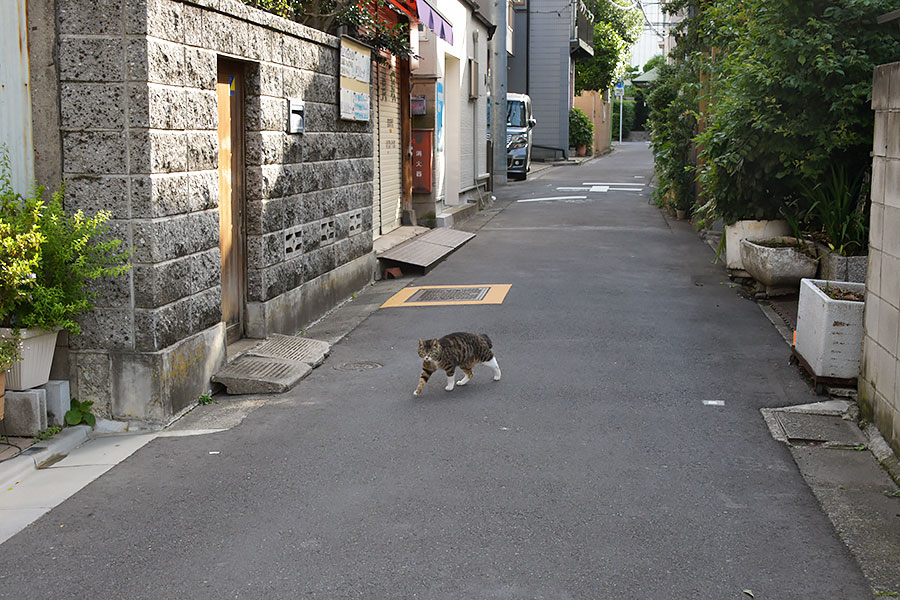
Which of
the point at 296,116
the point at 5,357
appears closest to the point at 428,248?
the point at 296,116

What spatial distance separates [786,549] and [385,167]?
38.4ft

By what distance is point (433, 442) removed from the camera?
6.59 m

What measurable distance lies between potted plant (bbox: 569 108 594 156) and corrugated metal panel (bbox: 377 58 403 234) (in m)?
31.7

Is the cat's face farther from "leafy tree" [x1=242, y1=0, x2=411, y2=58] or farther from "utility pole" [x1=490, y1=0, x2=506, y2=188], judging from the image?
"utility pole" [x1=490, y1=0, x2=506, y2=188]

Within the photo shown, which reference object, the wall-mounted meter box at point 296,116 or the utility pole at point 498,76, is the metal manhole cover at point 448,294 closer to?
the wall-mounted meter box at point 296,116

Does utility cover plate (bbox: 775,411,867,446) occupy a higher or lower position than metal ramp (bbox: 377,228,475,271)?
lower

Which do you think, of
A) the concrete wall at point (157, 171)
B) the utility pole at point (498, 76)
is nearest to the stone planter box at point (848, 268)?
the concrete wall at point (157, 171)

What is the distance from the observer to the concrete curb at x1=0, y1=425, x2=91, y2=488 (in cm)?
591

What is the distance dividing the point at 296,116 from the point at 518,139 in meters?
24.3

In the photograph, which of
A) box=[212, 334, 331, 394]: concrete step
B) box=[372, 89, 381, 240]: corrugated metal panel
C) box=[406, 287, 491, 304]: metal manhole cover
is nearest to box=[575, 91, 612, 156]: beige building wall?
box=[372, 89, 381, 240]: corrugated metal panel

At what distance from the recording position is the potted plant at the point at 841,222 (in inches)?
407

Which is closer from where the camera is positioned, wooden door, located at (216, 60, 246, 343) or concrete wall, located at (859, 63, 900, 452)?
concrete wall, located at (859, 63, 900, 452)

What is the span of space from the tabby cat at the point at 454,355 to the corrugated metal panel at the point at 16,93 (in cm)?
307

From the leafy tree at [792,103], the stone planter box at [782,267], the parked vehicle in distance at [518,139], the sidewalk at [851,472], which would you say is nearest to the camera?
the sidewalk at [851,472]
